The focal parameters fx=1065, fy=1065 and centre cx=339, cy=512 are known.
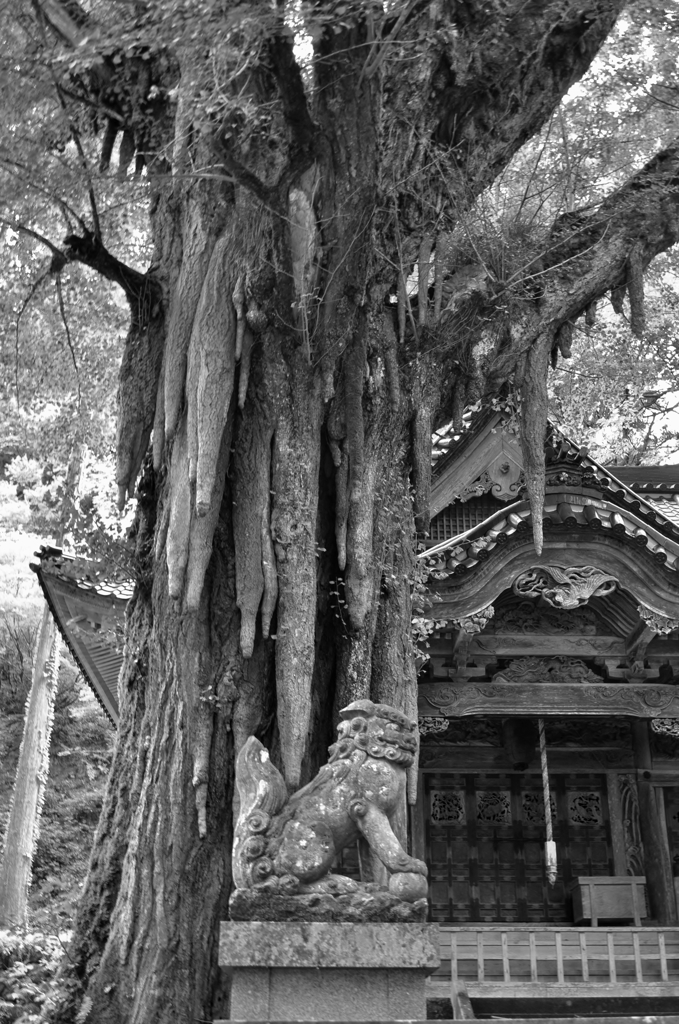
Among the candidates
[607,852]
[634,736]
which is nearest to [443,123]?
[634,736]

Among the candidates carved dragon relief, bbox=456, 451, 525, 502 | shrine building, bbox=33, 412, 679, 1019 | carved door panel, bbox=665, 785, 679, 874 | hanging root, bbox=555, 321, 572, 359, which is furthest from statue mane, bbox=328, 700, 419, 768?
carved door panel, bbox=665, 785, 679, 874

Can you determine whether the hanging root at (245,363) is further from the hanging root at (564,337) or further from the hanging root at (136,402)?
the hanging root at (564,337)

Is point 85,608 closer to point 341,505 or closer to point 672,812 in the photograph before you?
point 341,505

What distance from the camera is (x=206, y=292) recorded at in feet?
23.2

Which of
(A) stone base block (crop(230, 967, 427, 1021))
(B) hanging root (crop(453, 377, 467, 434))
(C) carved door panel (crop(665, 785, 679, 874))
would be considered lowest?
(A) stone base block (crop(230, 967, 427, 1021))

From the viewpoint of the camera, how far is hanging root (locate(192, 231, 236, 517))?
6.62 metres

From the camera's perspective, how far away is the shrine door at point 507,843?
1091cm

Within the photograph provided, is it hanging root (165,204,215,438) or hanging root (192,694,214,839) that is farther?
hanging root (165,204,215,438)

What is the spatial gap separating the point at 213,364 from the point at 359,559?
62.6 inches

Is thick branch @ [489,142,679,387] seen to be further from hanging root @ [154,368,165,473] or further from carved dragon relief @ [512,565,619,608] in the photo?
hanging root @ [154,368,165,473]

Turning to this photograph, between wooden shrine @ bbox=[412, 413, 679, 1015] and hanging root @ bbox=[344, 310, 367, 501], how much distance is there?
248 cm

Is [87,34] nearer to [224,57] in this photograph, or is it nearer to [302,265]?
[224,57]

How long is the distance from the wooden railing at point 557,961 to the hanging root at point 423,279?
4950 mm

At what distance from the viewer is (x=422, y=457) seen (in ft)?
26.2
